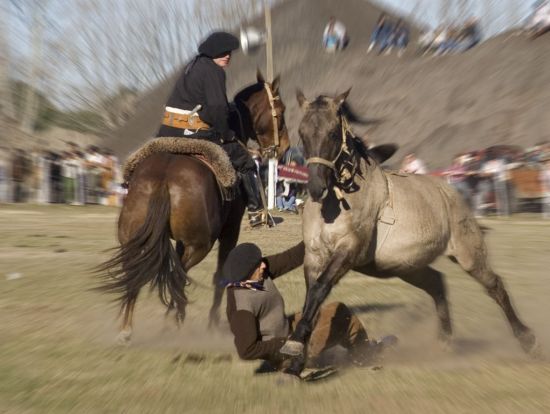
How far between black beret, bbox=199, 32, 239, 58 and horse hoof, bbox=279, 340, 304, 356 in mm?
3164

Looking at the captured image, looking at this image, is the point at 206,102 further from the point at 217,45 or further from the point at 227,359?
the point at 227,359

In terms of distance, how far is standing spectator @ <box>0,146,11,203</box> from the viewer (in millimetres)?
27250

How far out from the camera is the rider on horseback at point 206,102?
7.20 metres

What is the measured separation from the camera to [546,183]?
21422mm

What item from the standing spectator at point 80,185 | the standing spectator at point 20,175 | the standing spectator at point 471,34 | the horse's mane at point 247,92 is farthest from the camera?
the standing spectator at point 471,34

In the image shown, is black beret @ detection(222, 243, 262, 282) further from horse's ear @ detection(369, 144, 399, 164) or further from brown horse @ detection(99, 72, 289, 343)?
horse's ear @ detection(369, 144, 399, 164)

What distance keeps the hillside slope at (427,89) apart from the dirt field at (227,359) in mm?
16466

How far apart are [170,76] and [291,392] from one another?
1509 inches

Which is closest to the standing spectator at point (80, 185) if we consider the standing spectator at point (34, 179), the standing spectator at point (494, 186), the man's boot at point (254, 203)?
the standing spectator at point (34, 179)

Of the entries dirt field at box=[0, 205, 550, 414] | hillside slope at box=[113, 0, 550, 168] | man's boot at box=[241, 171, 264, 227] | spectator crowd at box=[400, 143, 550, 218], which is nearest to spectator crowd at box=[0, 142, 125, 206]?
hillside slope at box=[113, 0, 550, 168]

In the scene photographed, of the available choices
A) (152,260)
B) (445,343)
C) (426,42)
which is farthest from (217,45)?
(426,42)

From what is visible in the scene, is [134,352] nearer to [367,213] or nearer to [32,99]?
[367,213]

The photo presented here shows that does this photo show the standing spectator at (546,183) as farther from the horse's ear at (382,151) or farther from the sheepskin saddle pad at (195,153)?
the sheepskin saddle pad at (195,153)

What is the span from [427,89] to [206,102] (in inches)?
1784
